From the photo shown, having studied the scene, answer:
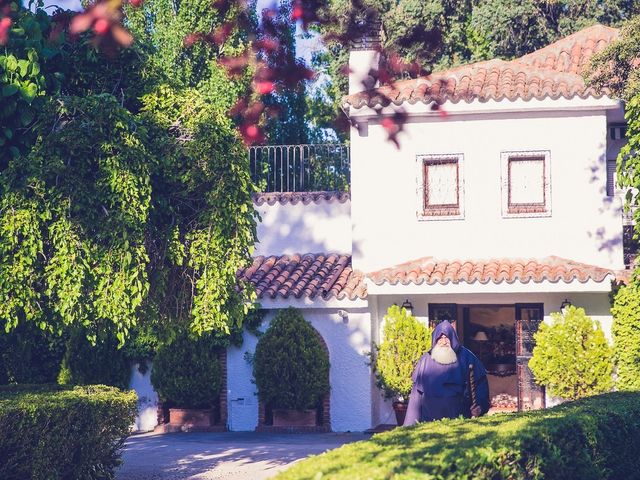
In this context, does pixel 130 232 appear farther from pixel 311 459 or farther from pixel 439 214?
pixel 439 214

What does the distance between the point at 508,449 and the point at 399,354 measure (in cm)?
1152

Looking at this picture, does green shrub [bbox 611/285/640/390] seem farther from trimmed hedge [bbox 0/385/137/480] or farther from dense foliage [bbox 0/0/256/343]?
trimmed hedge [bbox 0/385/137/480]

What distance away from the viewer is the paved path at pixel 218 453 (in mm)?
14539

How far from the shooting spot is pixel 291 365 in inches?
776

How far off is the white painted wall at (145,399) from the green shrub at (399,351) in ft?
13.9

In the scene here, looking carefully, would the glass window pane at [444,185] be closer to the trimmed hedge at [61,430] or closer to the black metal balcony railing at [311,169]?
the black metal balcony railing at [311,169]

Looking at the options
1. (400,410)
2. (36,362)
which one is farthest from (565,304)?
(36,362)

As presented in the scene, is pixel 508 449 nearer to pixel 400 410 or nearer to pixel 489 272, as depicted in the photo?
pixel 489 272

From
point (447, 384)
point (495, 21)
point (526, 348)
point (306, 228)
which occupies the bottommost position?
point (447, 384)

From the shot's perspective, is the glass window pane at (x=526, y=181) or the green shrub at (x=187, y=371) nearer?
the glass window pane at (x=526, y=181)

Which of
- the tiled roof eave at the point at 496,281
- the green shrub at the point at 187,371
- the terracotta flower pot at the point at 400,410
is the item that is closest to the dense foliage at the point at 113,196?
the tiled roof eave at the point at 496,281

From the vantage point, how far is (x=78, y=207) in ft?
37.3

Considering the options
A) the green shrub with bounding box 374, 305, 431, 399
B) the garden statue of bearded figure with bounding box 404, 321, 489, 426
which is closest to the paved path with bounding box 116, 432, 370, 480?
the green shrub with bounding box 374, 305, 431, 399

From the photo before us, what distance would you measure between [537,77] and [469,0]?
10.2 metres
